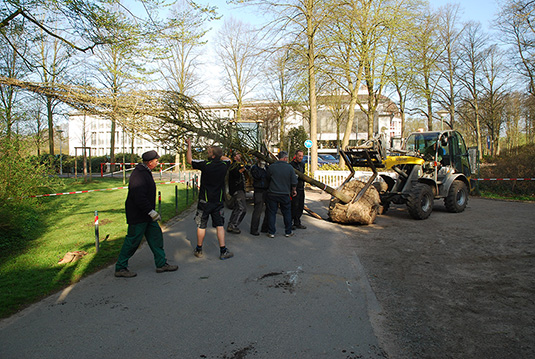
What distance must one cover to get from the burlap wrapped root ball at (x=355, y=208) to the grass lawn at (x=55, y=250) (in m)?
4.57

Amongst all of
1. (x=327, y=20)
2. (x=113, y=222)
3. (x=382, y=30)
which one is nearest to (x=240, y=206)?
(x=113, y=222)

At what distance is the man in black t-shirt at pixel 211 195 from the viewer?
6.48m

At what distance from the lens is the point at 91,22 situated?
935 centimetres

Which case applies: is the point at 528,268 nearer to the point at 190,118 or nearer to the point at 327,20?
the point at 190,118

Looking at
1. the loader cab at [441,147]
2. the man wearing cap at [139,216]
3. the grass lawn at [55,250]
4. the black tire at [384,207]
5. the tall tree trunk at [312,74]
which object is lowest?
the grass lawn at [55,250]

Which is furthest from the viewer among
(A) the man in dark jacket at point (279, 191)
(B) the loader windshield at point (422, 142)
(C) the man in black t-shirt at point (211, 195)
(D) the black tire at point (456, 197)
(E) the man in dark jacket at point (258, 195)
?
(B) the loader windshield at point (422, 142)

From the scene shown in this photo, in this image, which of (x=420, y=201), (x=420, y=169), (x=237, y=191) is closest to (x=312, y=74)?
(x=420, y=169)

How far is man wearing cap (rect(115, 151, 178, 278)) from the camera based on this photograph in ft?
18.0

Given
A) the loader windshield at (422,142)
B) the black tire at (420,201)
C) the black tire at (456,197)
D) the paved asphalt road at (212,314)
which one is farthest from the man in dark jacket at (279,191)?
the loader windshield at (422,142)

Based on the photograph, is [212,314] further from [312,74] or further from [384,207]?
[312,74]

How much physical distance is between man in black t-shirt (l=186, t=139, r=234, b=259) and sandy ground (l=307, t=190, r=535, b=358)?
2483 mm

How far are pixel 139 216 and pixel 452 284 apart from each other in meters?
4.56

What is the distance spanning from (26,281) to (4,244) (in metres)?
2.70

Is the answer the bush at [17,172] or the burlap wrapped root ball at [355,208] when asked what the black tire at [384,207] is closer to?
the burlap wrapped root ball at [355,208]
